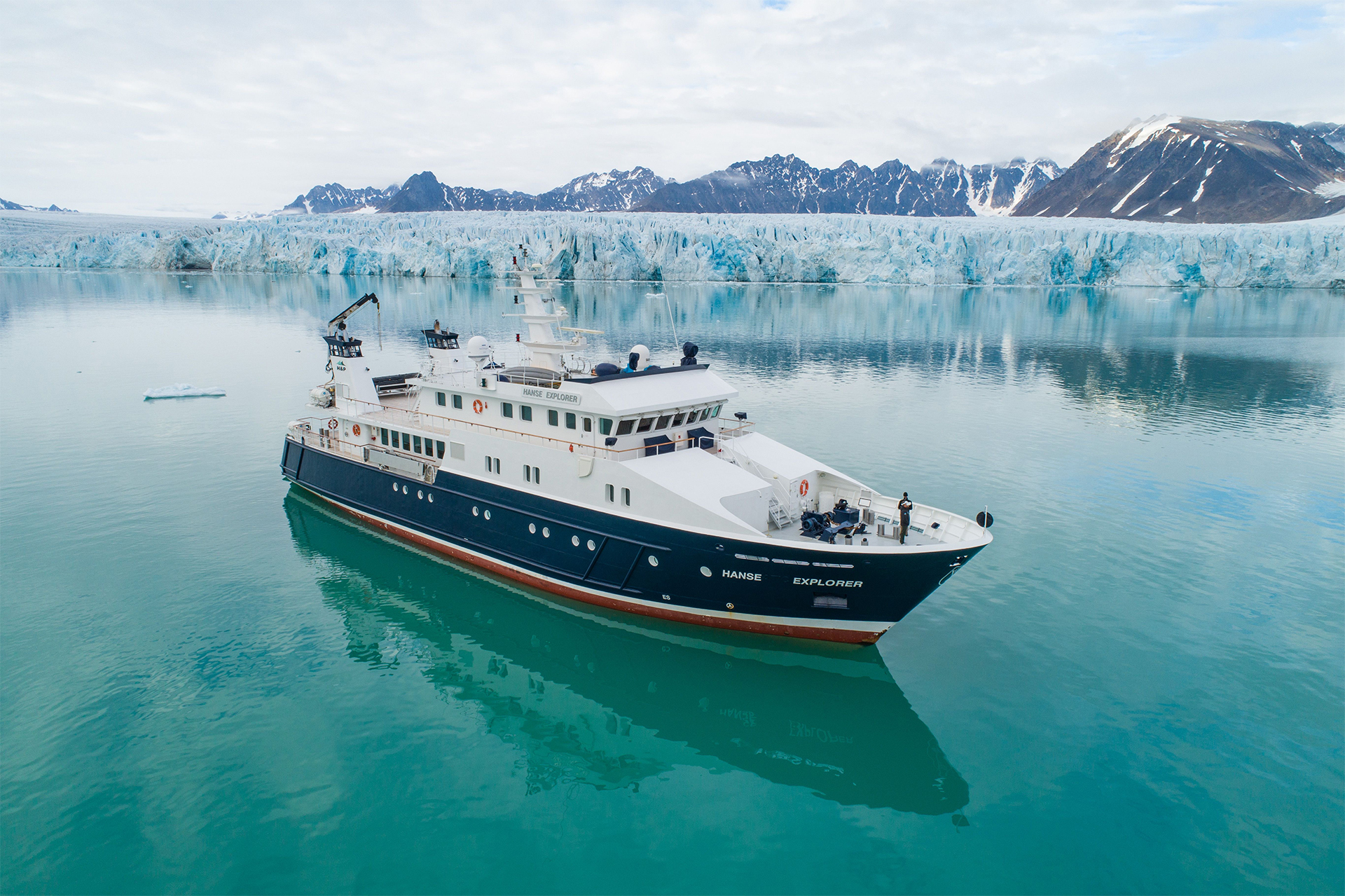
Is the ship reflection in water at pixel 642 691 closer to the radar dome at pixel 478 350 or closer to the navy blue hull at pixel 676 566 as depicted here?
the navy blue hull at pixel 676 566

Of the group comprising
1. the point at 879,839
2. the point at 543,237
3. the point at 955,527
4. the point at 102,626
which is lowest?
the point at 879,839

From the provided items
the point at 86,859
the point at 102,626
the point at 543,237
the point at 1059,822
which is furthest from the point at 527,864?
the point at 543,237

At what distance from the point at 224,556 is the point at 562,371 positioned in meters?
11.3

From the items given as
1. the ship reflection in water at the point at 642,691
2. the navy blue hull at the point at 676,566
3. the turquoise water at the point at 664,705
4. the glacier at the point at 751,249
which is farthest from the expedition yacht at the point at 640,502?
the glacier at the point at 751,249

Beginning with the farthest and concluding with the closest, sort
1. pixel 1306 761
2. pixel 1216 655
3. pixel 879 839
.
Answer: pixel 1216 655
pixel 1306 761
pixel 879 839

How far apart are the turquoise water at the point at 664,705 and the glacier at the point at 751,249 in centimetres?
8709

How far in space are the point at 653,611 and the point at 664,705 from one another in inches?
108

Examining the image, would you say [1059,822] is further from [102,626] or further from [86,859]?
[102,626]

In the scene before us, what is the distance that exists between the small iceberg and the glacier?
7383 centimetres

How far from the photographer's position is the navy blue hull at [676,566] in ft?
47.2

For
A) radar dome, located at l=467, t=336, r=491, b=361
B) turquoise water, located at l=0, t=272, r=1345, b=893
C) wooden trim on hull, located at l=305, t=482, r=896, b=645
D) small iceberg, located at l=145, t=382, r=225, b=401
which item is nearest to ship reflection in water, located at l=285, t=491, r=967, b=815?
turquoise water, located at l=0, t=272, r=1345, b=893

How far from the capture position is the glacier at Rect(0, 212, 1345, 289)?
4065 inches

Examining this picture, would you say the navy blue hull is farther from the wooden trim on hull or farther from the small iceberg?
the small iceberg

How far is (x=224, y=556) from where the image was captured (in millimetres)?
19906
